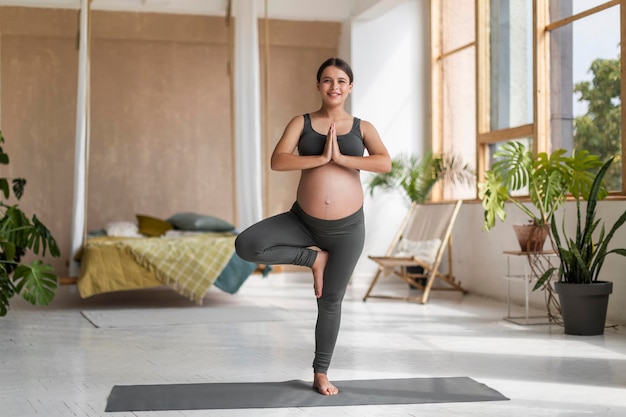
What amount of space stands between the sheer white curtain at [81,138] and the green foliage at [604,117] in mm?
3963

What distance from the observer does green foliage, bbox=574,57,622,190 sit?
621 cm

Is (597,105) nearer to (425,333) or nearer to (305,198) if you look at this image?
(425,333)

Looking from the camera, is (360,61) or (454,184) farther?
(360,61)

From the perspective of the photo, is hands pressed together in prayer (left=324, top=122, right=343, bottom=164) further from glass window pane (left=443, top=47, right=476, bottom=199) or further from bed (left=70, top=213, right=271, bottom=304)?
glass window pane (left=443, top=47, right=476, bottom=199)

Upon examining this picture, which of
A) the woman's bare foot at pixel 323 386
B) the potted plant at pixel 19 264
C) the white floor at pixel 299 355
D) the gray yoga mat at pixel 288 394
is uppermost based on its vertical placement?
the potted plant at pixel 19 264

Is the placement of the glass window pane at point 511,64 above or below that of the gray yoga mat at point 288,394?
above

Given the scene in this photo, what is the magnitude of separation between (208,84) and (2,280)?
4308mm

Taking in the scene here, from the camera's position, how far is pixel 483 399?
373 cm

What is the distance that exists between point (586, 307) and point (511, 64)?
9.02 ft

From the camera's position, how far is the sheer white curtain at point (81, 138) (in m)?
7.26

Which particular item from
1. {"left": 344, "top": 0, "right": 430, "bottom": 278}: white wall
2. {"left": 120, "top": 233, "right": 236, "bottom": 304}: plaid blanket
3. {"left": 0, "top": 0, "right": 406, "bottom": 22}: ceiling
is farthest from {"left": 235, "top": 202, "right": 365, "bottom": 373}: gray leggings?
{"left": 0, "top": 0, "right": 406, "bottom": 22}: ceiling

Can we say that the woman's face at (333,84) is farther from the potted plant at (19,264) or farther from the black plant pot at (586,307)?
the potted plant at (19,264)

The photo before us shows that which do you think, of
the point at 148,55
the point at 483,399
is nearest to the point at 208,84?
the point at 148,55

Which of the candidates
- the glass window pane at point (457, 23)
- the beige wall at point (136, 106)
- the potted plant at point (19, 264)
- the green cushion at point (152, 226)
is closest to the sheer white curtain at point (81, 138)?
the potted plant at point (19, 264)
